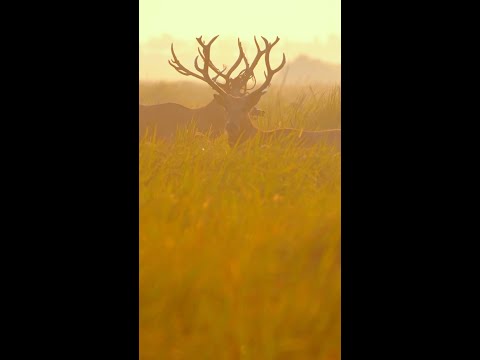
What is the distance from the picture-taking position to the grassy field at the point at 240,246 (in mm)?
2053

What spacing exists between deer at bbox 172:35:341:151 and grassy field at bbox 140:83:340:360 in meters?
0.05

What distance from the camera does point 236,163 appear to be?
92.6 inches

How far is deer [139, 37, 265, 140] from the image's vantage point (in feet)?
7.66

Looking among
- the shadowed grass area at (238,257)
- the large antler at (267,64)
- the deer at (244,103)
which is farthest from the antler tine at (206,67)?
the shadowed grass area at (238,257)

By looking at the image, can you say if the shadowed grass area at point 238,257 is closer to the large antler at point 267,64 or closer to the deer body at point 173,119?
the deer body at point 173,119

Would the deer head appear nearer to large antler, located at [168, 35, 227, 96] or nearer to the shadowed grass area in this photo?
large antler, located at [168, 35, 227, 96]

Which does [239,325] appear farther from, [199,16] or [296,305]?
[199,16]

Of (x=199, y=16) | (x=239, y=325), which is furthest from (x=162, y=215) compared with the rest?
(x=199, y=16)

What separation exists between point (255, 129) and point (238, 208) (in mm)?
413

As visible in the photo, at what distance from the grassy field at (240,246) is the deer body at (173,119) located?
0.12 ft

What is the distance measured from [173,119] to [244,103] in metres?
0.33

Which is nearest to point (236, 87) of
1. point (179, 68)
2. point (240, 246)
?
point (179, 68)

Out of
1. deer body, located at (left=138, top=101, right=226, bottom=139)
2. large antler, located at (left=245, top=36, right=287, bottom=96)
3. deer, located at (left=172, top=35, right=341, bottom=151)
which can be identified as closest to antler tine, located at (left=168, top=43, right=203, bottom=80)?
deer, located at (left=172, top=35, right=341, bottom=151)

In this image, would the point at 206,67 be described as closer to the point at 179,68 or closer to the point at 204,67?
the point at 204,67
